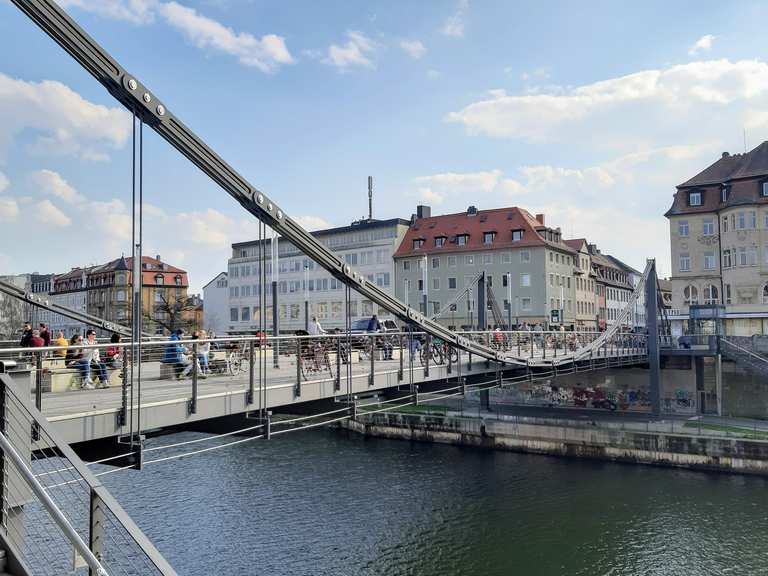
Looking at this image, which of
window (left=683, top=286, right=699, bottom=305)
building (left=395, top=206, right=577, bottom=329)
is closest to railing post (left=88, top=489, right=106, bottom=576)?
window (left=683, top=286, right=699, bottom=305)

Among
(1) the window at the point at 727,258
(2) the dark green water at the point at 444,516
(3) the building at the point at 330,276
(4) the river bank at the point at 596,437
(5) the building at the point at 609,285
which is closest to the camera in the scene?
(2) the dark green water at the point at 444,516

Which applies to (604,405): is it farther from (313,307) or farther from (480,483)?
(313,307)

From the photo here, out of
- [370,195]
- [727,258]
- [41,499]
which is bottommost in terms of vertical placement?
[41,499]

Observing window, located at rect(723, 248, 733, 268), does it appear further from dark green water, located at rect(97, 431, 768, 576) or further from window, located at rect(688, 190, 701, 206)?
dark green water, located at rect(97, 431, 768, 576)

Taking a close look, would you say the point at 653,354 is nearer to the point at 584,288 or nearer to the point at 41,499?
the point at 584,288

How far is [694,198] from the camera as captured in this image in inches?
2138

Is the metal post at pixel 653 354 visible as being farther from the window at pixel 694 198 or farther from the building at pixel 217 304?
the building at pixel 217 304

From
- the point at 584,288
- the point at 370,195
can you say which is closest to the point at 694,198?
the point at 584,288

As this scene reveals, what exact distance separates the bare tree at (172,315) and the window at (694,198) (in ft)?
145

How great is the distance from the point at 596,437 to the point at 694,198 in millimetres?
29339

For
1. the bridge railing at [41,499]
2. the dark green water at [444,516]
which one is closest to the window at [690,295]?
the dark green water at [444,516]

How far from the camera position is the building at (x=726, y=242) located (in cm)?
4900

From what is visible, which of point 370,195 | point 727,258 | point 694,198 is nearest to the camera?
point 727,258

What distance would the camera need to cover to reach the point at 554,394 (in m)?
42.4
